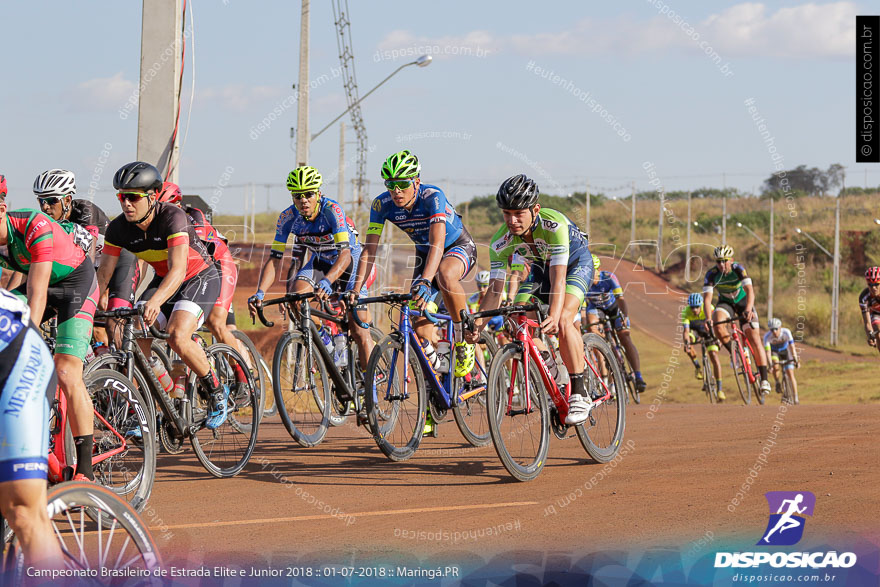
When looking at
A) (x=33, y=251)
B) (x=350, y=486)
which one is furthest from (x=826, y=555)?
(x=33, y=251)

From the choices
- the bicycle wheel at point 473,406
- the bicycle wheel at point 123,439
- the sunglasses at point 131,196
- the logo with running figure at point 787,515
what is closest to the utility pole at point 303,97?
the bicycle wheel at point 473,406

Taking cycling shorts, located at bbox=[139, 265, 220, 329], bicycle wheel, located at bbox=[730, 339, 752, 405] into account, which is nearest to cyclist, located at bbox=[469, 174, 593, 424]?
cycling shorts, located at bbox=[139, 265, 220, 329]

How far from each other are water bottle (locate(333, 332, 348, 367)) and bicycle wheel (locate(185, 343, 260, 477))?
1.15 m

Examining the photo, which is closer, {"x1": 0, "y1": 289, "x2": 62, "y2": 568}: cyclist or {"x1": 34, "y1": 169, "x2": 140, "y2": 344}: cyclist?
{"x1": 0, "y1": 289, "x2": 62, "y2": 568}: cyclist

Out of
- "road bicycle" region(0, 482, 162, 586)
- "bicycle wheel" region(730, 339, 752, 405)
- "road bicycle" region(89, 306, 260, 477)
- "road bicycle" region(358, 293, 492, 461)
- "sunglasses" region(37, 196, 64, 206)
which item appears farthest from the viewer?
"bicycle wheel" region(730, 339, 752, 405)

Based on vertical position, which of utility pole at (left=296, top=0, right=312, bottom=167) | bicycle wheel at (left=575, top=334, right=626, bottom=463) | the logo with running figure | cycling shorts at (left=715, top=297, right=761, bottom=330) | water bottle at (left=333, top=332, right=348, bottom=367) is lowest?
the logo with running figure

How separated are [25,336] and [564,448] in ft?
20.5

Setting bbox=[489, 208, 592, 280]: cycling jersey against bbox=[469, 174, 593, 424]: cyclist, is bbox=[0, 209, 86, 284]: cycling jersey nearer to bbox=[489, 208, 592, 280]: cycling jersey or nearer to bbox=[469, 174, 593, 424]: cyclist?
bbox=[469, 174, 593, 424]: cyclist

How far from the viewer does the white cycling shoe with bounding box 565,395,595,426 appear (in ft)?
25.3

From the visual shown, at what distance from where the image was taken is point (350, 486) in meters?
7.50

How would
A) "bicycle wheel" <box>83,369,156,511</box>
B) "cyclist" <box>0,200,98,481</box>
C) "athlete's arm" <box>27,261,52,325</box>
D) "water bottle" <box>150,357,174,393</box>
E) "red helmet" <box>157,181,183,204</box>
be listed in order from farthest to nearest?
"red helmet" <box>157,181,183,204</box>, "water bottle" <box>150,357,174,393</box>, "bicycle wheel" <box>83,369,156,511</box>, "cyclist" <box>0,200,98,481</box>, "athlete's arm" <box>27,261,52,325</box>

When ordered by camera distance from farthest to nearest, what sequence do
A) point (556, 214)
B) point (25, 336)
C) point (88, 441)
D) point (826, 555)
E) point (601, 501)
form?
1. point (556, 214)
2. point (601, 501)
3. point (88, 441)
4. point (826, 555)
5. point (25, 336)

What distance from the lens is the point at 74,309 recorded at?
607 cm

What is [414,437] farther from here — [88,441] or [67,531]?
[67,531]
